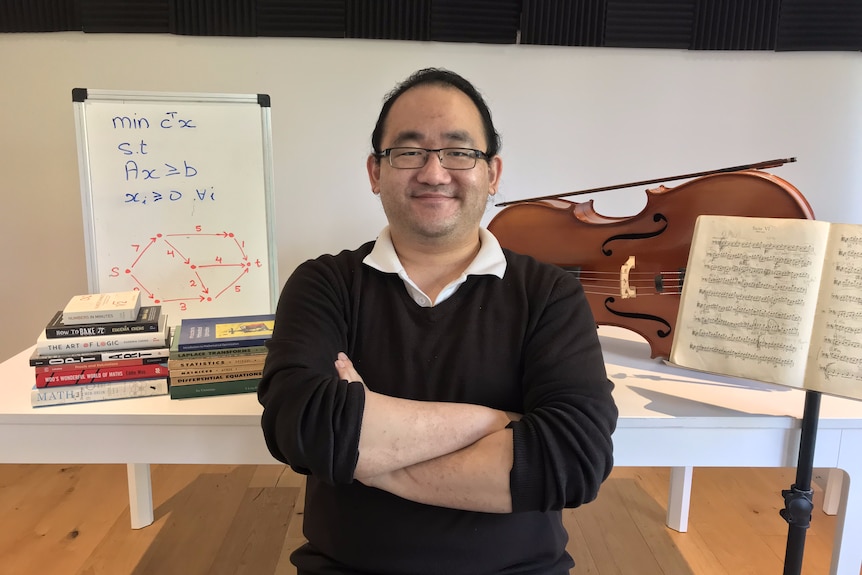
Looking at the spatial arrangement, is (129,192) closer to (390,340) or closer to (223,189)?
(223,189)

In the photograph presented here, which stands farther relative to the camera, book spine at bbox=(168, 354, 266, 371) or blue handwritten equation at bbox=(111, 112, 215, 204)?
blue handwritten equation at bbox=(111, 112, 215, 204)

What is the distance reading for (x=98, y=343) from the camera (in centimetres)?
133

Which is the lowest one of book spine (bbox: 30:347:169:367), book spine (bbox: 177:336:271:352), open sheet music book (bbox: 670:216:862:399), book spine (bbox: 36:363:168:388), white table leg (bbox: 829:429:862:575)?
white table leg (bbox: 829:429:862:575)

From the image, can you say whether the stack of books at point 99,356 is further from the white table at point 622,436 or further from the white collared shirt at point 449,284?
the white collared shirt at point 449,284

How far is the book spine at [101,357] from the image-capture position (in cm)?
129

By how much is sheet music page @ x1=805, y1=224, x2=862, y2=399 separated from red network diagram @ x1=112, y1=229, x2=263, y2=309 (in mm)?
1635

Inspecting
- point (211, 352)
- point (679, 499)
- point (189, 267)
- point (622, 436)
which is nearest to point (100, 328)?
point (211, 352)

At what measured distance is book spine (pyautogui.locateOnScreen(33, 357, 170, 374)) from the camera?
1282mm

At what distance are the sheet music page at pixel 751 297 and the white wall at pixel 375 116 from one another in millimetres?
1323

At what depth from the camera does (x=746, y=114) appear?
2408 mm

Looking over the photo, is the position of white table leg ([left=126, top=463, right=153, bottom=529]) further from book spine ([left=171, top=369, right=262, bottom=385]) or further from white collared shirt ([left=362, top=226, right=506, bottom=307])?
white collared shirt ([left=362, top=226, right=506, bottom=307])

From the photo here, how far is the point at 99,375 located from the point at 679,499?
1.91 metres

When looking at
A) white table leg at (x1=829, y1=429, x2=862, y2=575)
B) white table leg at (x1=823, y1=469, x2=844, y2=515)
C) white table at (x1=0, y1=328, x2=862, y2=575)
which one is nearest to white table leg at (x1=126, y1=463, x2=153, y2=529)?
white table at (x1=0, y1=328, x2=862, y2=575)

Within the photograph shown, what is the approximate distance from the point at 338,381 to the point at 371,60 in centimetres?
175
